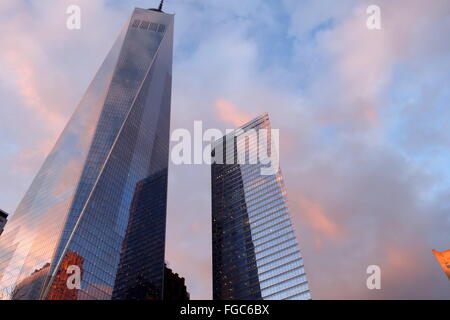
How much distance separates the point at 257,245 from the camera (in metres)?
166

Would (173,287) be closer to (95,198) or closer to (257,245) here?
(257,245)

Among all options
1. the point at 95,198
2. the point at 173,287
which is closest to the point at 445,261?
the point at 95,198

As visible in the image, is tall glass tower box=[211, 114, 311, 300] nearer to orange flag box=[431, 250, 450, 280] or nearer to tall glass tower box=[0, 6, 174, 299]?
tall glass tower box=[0, 6, 174, 299]

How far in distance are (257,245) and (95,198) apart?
248 feet

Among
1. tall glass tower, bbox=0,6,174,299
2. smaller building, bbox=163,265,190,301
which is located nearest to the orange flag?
Answer: tall glass tower, bbox=0,6,174,299

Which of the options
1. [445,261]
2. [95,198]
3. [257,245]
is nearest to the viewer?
[445,261]

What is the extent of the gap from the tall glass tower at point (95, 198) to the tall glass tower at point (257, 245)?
116 feet

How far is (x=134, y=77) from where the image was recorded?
187 m

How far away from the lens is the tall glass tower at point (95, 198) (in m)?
110

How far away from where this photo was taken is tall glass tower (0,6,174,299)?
361 ft

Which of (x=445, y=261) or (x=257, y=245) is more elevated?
(x=257, y=245)
